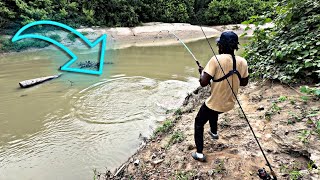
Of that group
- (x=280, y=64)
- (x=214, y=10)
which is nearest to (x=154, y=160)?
(x=280, y=64)

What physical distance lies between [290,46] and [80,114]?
15.6 feet

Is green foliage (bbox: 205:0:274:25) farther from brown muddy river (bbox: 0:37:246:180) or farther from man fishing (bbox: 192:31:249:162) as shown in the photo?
man fishing (bbox: 192:31:249:162)

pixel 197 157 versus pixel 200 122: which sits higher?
pixel 200 122

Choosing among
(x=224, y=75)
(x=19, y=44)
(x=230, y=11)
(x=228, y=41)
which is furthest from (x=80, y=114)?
(x=230, y=11)

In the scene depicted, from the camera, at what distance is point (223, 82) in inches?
116

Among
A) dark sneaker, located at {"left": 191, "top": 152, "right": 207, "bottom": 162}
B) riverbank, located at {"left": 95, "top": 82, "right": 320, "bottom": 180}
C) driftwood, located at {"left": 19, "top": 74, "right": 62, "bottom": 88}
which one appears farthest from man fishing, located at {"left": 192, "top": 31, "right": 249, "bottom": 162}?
driftwood, located at {"left": 19, "top": 74, "right": 62, "bottom": 88}

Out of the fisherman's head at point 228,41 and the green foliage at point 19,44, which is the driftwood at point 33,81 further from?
the fisherman's head at point 228,41

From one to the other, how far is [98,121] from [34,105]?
2197mm

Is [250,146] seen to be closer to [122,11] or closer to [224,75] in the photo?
[224,75]

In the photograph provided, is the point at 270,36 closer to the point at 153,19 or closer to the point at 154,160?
the point at 154,160

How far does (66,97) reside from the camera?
25.6 feet

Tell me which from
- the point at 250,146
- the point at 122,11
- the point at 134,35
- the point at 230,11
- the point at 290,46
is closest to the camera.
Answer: the point at 250,146

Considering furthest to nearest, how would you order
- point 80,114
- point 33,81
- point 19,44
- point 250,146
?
point 19,44 → point 33,81 → point 80,114 → point 250,146

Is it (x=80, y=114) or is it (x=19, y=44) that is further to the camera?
(x=19, y=44)
